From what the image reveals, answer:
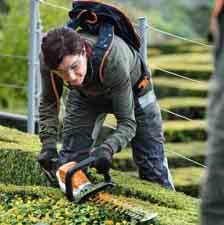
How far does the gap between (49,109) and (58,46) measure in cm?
71

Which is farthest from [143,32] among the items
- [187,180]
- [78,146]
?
[187,180]

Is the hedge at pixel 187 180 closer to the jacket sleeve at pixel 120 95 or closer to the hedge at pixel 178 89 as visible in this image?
the jacket sleeve at pixel 120 95

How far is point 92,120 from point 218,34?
223cm

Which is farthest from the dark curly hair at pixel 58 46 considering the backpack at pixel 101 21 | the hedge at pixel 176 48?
the hedge at pixel 176 48

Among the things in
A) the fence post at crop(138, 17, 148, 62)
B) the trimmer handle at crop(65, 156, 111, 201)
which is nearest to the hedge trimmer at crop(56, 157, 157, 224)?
the trimmer handle at crop(65, 156, 111, 201)

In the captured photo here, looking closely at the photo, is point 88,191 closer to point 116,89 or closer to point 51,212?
point 51,212

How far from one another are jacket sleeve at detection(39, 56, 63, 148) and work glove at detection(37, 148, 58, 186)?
0.03 meters

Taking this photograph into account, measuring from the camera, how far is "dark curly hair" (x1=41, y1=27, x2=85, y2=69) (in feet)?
13.3

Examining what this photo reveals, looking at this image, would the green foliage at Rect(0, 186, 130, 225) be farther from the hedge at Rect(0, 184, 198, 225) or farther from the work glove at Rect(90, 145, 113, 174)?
the work glove at Rect(90, 145, 113, 174)

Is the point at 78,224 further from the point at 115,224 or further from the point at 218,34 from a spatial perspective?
the point at 218,34

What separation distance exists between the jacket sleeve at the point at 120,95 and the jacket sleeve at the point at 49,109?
0.36m

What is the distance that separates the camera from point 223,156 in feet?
8.73

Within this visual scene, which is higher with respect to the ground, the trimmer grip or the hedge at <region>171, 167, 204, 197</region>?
the trimmer grip

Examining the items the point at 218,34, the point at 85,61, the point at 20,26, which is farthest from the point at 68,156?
the point at 20,26
